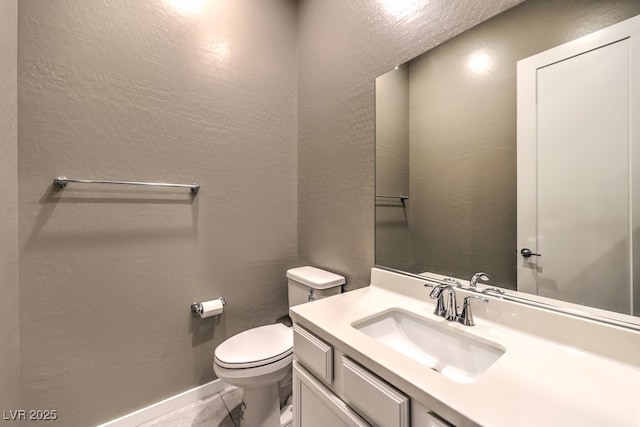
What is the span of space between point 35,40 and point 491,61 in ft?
6.34

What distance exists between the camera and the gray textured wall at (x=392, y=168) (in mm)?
1210

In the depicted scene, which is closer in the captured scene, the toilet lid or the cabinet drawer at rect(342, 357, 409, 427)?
the cabinet drawer at rect(342, 357, 409, 427)

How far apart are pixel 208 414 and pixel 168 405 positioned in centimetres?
23

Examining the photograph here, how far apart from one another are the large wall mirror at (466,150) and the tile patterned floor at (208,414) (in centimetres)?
122

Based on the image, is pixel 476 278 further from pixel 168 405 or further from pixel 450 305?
pixel 168 405

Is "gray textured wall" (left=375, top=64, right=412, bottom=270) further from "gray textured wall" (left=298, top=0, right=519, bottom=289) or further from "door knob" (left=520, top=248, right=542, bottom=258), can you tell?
"door knob" (left=520, top=248, right=542, bottom=258)

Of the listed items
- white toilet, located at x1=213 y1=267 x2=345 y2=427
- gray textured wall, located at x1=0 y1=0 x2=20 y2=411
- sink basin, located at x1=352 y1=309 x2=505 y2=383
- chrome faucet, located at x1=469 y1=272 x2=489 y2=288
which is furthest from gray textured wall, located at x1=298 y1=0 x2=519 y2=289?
gray textured wall, located at x1=0 y1=0 x2=20 y2=411

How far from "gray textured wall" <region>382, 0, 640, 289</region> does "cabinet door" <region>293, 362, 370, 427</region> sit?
0.63 meters

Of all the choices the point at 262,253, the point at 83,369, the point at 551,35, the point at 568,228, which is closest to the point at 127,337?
the point at 83,369

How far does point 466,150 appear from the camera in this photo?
100cm

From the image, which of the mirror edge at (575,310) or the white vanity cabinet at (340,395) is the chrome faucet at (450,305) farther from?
the white vanity cabinet at (340,395)

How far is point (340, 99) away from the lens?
1.53m

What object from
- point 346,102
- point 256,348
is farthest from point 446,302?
point 346,102

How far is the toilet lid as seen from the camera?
46.3 inches
